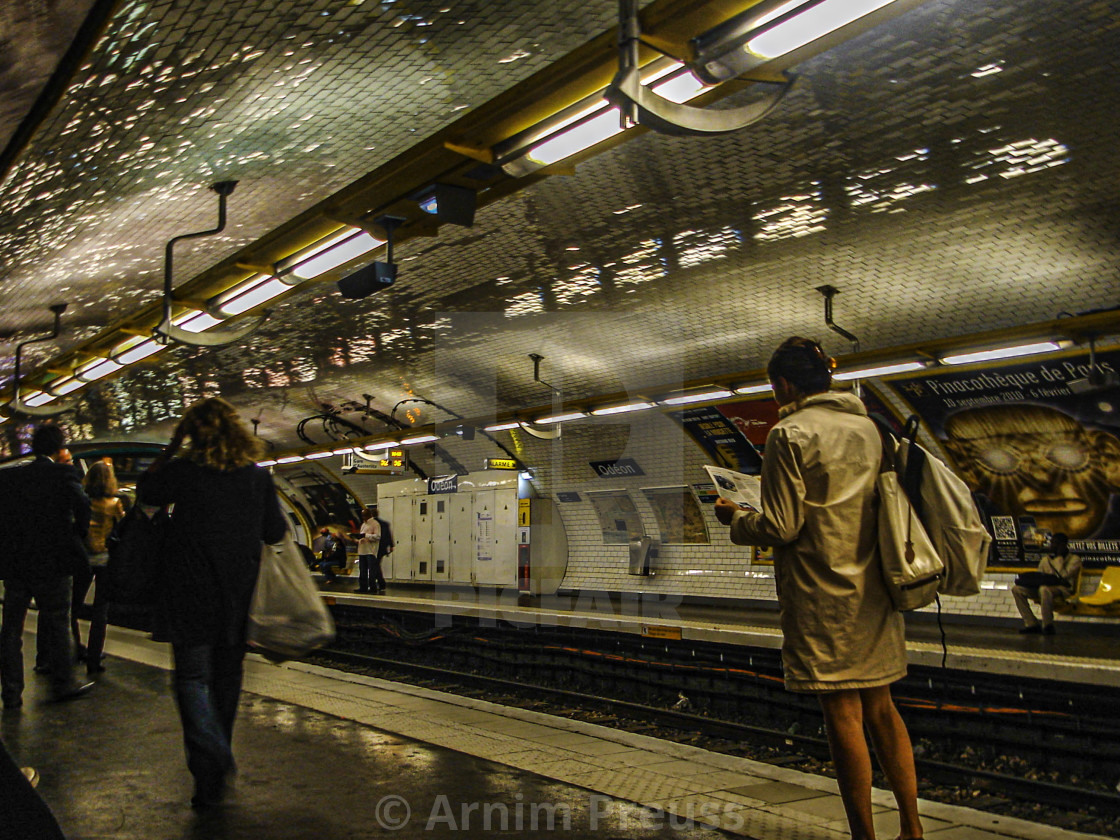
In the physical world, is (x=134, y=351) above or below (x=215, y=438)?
above

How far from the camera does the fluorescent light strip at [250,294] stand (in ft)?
26.8

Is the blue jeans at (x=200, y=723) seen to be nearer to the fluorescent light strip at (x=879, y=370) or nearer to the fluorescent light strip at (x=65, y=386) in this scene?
the fluorescent light strip at (x=879, y=370)

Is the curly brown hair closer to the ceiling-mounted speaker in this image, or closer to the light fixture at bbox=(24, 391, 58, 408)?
the ceiling-mounted speaker

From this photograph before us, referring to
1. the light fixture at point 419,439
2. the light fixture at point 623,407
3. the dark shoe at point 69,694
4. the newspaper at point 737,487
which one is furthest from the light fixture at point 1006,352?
the light fixture at point 419,439

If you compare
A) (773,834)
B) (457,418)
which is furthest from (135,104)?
(457,418)

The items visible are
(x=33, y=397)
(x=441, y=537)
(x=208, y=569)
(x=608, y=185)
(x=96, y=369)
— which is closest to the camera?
(x=208, y=569)

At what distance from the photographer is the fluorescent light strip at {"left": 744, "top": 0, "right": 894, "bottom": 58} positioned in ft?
12.2

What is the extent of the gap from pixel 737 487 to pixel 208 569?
2.27 m

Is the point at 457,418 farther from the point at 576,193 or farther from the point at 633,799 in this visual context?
the point at 633,799

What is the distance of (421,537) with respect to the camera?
820 inches

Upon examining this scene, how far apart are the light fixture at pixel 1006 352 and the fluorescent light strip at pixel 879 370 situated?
30 centimetres

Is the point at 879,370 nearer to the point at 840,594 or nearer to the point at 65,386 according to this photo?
the point at 840,594

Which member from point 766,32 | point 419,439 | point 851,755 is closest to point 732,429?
point 419,439

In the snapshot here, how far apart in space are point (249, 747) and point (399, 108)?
12.9 ft
